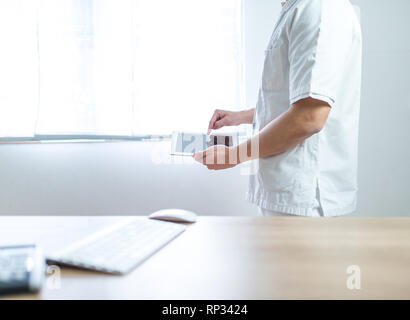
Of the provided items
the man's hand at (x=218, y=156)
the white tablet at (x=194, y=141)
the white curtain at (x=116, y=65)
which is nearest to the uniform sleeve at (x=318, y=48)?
the man's hand at (x=218, y=156)

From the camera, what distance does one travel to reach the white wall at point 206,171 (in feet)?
6.02

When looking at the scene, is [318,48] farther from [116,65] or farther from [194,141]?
A: [116,65]

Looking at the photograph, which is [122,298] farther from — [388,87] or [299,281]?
[388,87]

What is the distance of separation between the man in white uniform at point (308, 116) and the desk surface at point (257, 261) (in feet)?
0.68

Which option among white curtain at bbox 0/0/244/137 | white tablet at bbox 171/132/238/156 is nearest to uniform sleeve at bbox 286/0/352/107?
white tablet at bbox 171/132/238/156

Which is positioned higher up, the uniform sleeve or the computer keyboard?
the uniform sleeve

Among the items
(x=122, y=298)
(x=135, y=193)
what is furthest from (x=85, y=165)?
(x=122, y=298)

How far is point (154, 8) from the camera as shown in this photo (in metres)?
1.78

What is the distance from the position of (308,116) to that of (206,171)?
993 mm

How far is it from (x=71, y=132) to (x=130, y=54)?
51 cm

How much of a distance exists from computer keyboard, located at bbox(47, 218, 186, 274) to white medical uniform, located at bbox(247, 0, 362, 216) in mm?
408

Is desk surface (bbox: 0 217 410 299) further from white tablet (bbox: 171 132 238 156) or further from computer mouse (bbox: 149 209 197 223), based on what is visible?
white tablet (bbox: 171 132 238 156)

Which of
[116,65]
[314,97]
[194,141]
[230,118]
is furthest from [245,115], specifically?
[116,65]

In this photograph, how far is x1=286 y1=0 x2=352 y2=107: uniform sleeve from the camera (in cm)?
92
